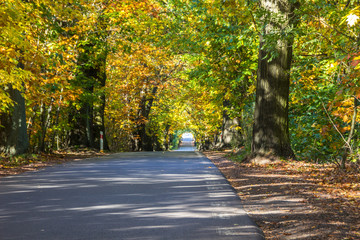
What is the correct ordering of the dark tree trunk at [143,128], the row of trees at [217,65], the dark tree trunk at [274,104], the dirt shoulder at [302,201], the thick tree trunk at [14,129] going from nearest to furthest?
the dirt shoulder at [302,201] < the row of trees at [217,65] < the dark tree trunk at [274,104] < the thick tree trunk at [14,129] < the dark tree trunk at [143,128]

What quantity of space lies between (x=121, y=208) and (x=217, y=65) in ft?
45.7

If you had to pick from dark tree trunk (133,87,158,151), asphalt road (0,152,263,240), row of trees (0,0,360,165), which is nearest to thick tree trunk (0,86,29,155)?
row of trees (0,0,360,165)

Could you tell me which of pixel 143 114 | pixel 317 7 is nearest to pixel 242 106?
pixel 317 7

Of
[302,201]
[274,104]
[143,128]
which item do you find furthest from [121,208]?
[143,128]

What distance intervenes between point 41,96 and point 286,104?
8.62 m

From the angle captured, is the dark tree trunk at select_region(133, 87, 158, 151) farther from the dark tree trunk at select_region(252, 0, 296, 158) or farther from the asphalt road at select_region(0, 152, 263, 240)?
the asphalt road at select_region(0, 152, 263, 240)

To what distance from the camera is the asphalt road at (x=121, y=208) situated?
16.7 ft

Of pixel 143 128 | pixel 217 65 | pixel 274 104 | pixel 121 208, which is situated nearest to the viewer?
pixel 121 208

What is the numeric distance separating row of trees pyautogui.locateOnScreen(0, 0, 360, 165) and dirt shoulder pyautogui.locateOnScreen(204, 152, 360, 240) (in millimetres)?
1361

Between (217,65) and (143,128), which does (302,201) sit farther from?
(143,128)

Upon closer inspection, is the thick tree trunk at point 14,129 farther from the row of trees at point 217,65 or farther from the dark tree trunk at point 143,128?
the dark tree trunk at point 143,128

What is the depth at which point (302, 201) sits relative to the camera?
678cm

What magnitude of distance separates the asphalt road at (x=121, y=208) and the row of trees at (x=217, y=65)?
244 centimetres

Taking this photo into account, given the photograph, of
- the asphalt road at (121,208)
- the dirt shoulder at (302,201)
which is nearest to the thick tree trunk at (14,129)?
the asphalt road at (121,208)
